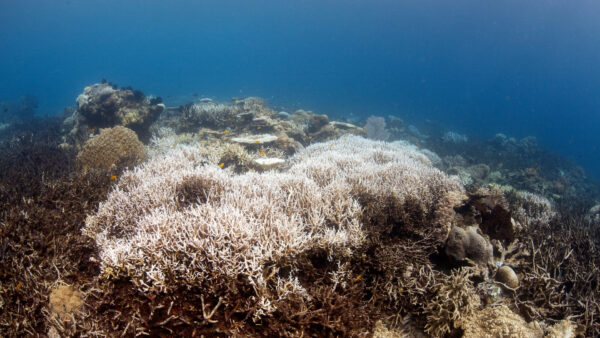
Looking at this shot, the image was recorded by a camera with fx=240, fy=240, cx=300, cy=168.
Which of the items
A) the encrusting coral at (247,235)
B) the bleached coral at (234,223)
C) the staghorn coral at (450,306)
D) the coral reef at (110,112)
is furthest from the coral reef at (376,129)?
the staghorn coral at (450,306)

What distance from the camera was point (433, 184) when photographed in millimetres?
4980

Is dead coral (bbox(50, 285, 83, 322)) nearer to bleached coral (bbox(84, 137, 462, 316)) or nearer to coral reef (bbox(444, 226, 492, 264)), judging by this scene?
bleached coral (bbox(84, 137, 462, 316))

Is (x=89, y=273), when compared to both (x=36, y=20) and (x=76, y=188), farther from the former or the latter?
(x=36, y=20)

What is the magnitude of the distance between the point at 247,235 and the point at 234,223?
22 centimetres

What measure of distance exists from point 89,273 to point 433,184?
581 cm

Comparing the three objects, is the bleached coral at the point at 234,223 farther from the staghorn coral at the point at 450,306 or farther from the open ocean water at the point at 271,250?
the staghorn coral at the point at 450,306

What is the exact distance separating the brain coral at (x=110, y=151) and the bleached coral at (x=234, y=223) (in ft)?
7.46

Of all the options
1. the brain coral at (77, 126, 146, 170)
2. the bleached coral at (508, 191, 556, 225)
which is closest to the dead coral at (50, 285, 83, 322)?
the brain coral at (77, 126, 146, 170)

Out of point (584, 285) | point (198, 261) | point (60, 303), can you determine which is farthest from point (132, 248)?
point (584, 285)

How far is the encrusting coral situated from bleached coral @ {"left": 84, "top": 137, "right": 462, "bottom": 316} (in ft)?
0.04

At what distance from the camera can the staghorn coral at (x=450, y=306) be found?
8.75 ft

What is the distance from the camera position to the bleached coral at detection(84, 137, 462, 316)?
230 centimetres

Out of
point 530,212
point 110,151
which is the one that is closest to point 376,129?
point 530,212

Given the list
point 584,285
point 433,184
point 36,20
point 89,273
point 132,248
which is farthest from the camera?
point 36,20
